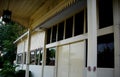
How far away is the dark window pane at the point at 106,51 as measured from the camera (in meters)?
5.00

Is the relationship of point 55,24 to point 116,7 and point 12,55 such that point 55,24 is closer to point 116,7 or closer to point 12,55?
point 116,7

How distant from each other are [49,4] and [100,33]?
2.23 metres

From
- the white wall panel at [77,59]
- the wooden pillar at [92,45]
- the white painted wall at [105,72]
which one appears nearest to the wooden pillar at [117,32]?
the white painted wall at [105,72]

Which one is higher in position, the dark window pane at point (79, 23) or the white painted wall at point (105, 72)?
the dark window pane at point (79, 23)

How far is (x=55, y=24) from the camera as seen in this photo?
943 centimetres

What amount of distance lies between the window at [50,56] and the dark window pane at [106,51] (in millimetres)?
4099

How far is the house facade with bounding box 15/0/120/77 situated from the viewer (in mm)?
3926

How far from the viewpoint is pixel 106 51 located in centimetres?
524

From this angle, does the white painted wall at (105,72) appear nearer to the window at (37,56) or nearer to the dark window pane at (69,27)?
the dark window pane at (69,27)

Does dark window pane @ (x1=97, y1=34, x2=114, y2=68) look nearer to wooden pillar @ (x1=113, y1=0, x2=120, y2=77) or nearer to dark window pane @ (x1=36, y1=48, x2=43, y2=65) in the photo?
wooden pillar @ (x1=113, y1=0, x2=120, y2=77)

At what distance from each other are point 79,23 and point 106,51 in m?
2.13

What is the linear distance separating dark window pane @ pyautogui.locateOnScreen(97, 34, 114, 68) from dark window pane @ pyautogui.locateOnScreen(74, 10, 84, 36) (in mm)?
1439

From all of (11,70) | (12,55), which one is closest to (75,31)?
(11,70)

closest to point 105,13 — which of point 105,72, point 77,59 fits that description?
point 105,72
